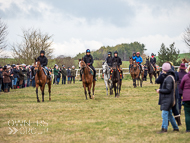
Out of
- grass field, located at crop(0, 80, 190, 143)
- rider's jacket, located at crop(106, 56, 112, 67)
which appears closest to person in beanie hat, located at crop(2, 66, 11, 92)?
rider's jacket, located at crop(106, 56, 112, 67)

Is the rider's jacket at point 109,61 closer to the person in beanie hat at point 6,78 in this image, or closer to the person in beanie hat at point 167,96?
the person in beanie hat at point 6,78

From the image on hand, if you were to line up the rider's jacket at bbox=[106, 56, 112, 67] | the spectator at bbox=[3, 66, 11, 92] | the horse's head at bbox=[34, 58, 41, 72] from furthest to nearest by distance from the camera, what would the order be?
the spectator at bbox=[3, 66, 11, 92] → the rider's jacket at bbox=[106, 56, 112, 67] → the horse's head at bbox=[34, 58, 41, 72]

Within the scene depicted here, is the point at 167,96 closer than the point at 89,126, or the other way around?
the point at 167,96

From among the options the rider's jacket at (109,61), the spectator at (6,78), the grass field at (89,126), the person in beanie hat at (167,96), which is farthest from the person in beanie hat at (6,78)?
the person in beanie hat at (167,96)

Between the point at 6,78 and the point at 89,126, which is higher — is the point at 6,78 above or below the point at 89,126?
above

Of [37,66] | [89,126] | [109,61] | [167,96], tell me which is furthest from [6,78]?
[167,96]

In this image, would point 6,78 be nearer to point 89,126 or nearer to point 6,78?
point 6,78

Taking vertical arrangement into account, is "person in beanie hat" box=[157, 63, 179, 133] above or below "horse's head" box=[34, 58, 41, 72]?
below

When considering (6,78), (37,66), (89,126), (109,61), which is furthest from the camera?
(6,78)

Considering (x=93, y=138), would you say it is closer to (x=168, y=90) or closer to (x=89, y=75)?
(x=168, y=90)

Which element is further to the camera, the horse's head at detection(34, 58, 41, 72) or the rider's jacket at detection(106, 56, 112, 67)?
the rider's jacket at detection(106, 56, 112, 67)

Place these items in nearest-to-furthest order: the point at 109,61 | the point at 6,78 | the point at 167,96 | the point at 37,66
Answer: the point at 167,96 → the point at 37,66 → the point at 109,61 → the point at 6,78

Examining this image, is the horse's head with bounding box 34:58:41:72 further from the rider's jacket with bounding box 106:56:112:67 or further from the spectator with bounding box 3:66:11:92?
the spectator with bounding box 3:66:11:92

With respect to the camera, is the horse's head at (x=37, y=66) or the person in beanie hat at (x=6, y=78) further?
the person in beanie hat at (x=6, y=78)
